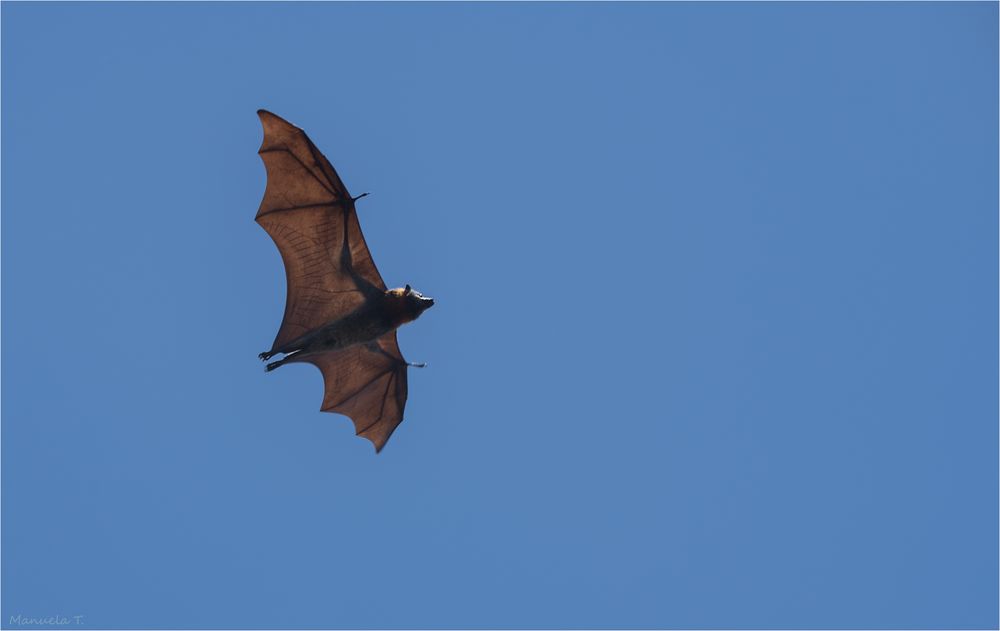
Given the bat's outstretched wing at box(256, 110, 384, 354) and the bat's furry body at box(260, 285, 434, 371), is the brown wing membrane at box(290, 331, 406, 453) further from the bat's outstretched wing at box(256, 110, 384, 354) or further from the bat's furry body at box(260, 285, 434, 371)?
the bat's outstretched wing at box(256, 110, 384, 354)

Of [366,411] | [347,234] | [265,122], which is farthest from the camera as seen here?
[366,411]

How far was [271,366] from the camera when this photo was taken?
17.5 metres

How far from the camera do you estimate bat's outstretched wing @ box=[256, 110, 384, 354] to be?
17.1m

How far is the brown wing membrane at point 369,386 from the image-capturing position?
19344 mm

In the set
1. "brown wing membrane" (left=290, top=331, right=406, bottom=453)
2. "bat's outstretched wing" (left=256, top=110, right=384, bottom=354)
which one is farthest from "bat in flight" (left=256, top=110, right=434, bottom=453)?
"brown wing membrane" (left=290, top=331, right=406, bottom=453)

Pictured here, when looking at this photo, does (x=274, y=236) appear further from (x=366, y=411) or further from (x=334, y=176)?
(x=366, y=411)

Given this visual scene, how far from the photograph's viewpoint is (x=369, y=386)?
781 inches

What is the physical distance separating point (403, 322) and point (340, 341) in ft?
3.66

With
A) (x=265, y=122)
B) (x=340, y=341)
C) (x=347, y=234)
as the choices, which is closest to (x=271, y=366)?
(x=340, y=341)

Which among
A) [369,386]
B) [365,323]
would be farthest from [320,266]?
[369,386]

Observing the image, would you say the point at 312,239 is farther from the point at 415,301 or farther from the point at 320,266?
the point at 415,301

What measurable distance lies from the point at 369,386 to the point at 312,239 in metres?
3.50

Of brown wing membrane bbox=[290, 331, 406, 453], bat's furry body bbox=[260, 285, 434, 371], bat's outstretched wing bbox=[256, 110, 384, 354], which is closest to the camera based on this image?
bat's outstretched wing bbox=[256, 110, 384, 354]

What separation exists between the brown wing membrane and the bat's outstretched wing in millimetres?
1426
